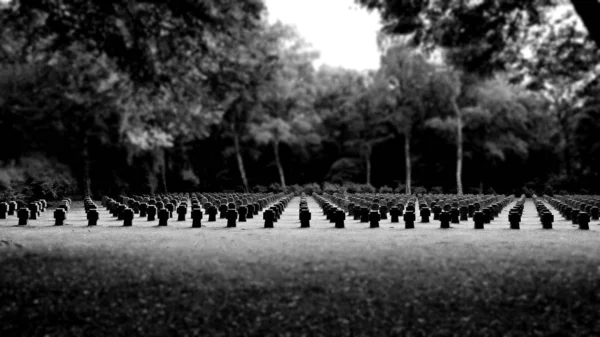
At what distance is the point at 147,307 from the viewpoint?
22.3ft

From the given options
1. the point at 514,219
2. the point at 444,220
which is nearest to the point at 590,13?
the point at 514,219

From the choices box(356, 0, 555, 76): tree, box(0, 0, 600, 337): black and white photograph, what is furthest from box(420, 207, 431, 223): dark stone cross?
box(356, 0, 555, 76): tree

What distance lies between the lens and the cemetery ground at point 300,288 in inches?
247

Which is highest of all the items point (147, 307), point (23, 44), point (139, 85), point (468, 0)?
point (468, 0)

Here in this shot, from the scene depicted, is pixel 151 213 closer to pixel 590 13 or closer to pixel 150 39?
pixel 150 39

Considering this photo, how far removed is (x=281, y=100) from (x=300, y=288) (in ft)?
→ 145

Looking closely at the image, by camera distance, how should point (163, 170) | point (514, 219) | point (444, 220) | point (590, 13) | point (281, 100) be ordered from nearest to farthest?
point (590, 13)
point (514, 219)
point (444, 220)
point (163, 170)
point (281, 100)

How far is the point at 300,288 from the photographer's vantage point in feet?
24.7

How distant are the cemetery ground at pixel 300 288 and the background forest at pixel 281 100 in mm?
4215

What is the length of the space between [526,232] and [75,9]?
12.4 metres

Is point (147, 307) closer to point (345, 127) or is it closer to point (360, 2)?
point (360, 2)

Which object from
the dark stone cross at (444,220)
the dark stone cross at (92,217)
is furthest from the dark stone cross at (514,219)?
the dark stone cross at (92,217)

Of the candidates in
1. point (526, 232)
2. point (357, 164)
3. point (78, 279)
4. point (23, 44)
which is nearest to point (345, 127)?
point (357, 164)

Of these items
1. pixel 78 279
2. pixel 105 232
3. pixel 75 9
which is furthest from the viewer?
pixel 105 232
